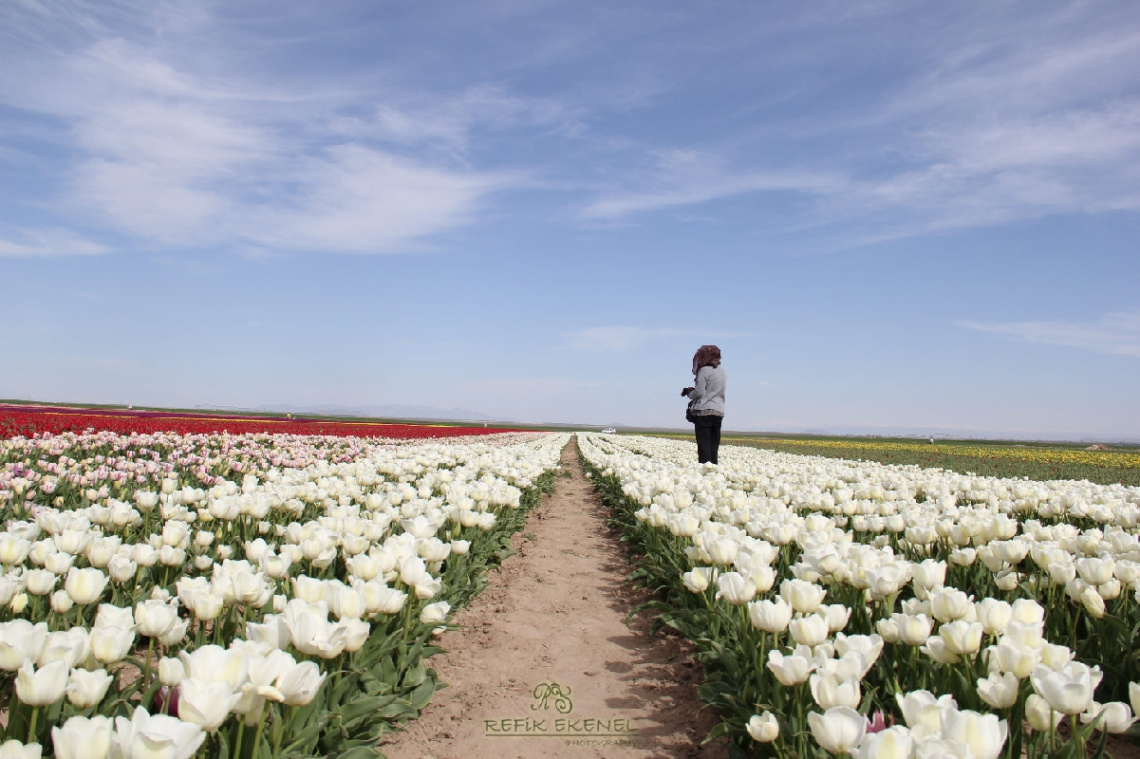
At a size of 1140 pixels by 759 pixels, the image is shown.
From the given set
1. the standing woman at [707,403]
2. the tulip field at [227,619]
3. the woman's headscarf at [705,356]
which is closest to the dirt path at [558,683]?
the tulip field at [227,619]

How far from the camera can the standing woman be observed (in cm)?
1116

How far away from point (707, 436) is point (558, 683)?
807cm

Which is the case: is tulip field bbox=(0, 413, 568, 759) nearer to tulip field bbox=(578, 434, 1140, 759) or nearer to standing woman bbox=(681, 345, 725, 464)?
tulip field bbox=(578, 434, 1140, 759)

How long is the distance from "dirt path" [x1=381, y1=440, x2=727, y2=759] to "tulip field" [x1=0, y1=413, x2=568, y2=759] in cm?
24

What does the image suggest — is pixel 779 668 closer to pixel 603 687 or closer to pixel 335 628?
pixel 335 628

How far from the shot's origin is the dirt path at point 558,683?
3.07 meters

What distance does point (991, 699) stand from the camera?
202cm

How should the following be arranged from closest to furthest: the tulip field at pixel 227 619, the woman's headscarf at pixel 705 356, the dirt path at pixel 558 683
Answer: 1. the tulip field at pixel 227 619
2. the dirt path at pixel 558 683
3. the woman's headscarf at pixel 705 356

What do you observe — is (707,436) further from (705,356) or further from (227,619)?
(227,619)

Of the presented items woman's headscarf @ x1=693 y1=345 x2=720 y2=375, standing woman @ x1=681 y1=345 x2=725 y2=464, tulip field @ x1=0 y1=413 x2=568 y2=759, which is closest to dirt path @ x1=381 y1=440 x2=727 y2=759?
tulip field @ x1=0 y1=413 x2=568 y2=759

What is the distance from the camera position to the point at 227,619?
116 inches

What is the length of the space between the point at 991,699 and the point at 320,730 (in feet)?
7.32

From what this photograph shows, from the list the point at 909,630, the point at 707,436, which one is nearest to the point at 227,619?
the point at 909,630

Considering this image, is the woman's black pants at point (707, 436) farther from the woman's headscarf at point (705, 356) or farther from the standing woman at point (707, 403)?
the woman's headscarf at point (705, 356)
